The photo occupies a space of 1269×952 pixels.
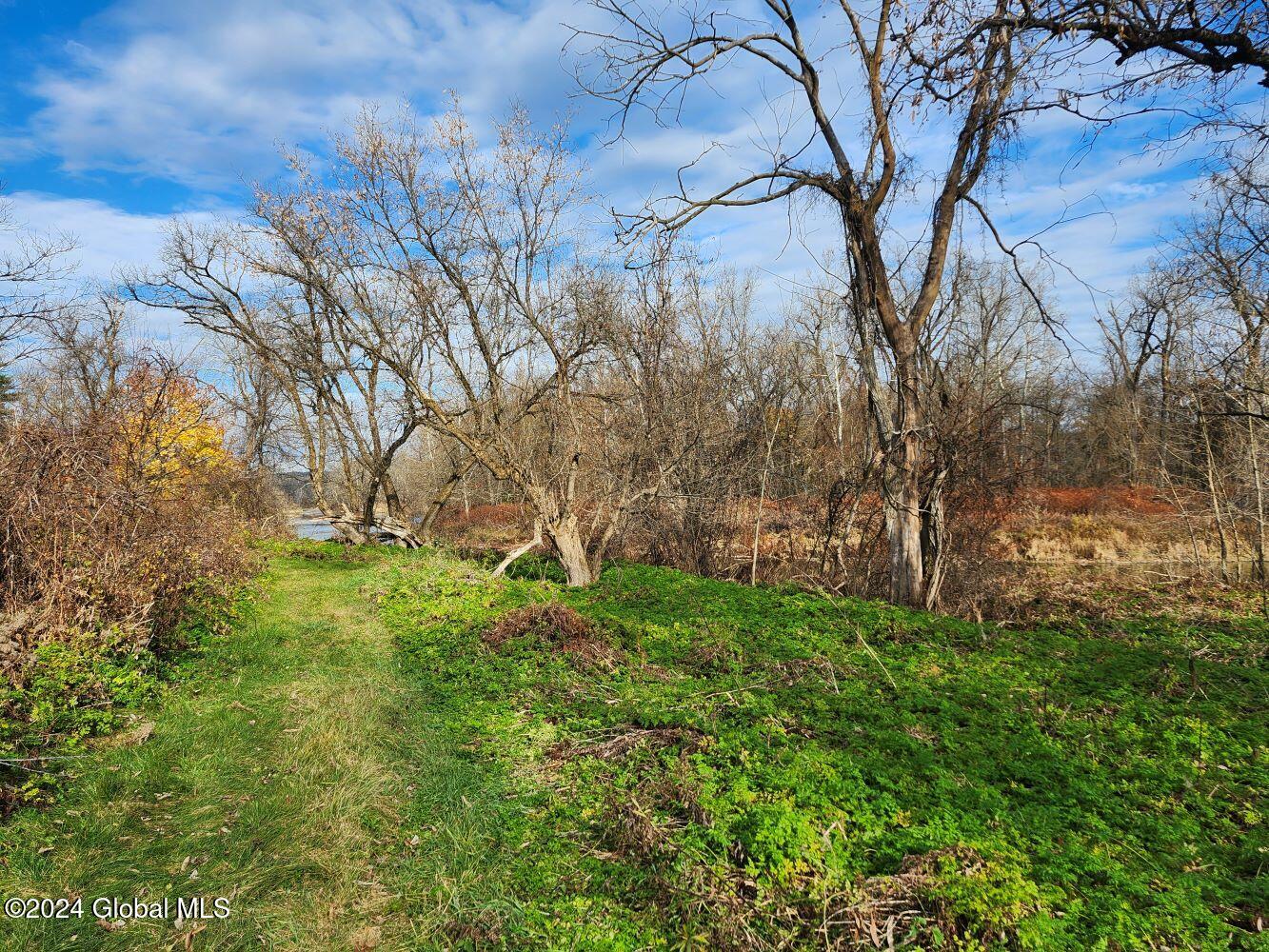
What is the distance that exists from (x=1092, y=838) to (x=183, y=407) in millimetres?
12136

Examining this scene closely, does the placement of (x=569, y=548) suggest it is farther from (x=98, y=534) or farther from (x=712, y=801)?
(x=712, y=801)

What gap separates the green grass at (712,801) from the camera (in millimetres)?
2625

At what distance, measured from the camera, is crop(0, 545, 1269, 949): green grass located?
262cm

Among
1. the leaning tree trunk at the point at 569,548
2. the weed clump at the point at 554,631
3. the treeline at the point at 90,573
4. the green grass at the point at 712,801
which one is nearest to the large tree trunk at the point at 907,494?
the green grass at the point at 712,801

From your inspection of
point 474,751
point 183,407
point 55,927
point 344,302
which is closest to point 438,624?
point 474,751

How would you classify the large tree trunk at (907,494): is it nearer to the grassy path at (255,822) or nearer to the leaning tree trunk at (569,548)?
the leaning tree trunk at (569,548)

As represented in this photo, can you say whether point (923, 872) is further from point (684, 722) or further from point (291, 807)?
point (291, 807)

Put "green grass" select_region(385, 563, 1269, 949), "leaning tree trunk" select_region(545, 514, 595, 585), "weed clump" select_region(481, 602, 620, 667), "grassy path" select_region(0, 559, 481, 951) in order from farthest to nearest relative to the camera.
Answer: "leaning tree trunk" select_region(545, 514, 595, 585) → "weed clump" select_region(481, 602, 620, 667) → "grassy path" select_region(0, 559, 481, 951) → "green grass" select_region(385, 563, 1269, 949)

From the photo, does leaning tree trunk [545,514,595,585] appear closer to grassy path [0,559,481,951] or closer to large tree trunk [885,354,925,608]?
grassy path [0,559,481,951]

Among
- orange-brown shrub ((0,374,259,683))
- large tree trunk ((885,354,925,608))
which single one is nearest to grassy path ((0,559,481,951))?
orange-brown shrub ((0,374,259,683))

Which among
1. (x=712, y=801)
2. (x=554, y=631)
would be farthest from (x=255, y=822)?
(x=554, y=631)

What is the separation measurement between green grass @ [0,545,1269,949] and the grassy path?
0.02 metres

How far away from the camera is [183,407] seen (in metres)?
10.1

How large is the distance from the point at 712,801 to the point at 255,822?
2.72 meters
